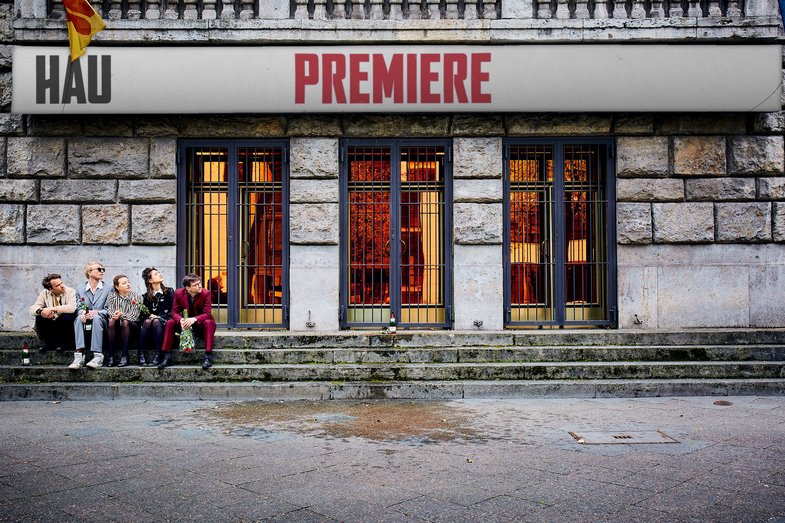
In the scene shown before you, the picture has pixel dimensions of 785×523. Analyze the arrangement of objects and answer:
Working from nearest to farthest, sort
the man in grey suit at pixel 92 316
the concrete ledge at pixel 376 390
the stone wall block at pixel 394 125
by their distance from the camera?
the concrete ledge at pixel 376 390 → the man in grey suit at pixel 92 316 → the stone wall block at pixel 394 125

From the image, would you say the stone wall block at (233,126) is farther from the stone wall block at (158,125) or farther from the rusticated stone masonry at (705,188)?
the rusticated stone masonry at (705,188)

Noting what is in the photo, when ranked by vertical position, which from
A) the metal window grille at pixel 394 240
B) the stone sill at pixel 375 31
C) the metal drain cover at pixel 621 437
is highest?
the stone sill at pixel 375 31

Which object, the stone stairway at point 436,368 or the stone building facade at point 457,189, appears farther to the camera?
the stone building facade at point 457,189

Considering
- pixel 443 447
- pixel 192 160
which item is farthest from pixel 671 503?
pixel 192 160

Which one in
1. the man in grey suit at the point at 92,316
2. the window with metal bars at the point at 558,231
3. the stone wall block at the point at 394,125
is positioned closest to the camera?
the man in grey suit at the point at 92,316

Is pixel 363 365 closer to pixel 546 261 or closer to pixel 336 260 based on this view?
pixel 336 260

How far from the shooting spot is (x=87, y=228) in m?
12.4

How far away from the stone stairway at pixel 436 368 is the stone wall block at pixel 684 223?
1594mm

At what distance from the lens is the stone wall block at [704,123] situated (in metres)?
12.5

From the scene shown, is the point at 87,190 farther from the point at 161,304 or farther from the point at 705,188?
the point at 705,188

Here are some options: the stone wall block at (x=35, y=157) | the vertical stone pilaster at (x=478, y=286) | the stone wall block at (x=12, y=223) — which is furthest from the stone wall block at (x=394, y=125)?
the stone wall block at (x=12, y=223)

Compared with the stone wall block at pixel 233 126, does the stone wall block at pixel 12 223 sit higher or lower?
lower

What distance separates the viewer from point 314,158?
41.1 feet

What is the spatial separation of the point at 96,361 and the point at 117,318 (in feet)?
2.08
